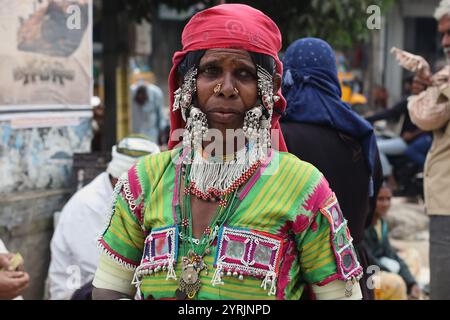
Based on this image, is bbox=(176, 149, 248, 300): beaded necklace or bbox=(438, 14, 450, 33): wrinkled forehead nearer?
bbox=(176, 149, 248, 300): beaded necklace

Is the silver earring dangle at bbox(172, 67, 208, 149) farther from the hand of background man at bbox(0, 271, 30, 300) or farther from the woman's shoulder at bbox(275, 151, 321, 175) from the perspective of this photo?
the hand of background man at bbox(0, 271, 30, 300)

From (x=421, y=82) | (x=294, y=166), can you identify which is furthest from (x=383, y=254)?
(x=294, y=166)

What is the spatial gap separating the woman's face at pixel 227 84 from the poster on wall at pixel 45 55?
2717 millimetres

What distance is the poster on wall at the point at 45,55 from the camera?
14.2 ft

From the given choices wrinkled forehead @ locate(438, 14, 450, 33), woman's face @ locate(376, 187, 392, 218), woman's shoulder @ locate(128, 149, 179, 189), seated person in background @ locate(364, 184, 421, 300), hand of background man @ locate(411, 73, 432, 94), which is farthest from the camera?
woman's face @ locate(376, 187, 392, 218)

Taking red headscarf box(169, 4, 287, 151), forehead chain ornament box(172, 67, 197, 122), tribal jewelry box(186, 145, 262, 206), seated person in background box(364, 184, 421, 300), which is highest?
red headscarf box(169, 4, 287, 151)

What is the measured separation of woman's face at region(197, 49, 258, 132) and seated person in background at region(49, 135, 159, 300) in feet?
7.72

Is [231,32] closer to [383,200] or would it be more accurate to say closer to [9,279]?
[9,279]

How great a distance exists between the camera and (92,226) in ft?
14.0

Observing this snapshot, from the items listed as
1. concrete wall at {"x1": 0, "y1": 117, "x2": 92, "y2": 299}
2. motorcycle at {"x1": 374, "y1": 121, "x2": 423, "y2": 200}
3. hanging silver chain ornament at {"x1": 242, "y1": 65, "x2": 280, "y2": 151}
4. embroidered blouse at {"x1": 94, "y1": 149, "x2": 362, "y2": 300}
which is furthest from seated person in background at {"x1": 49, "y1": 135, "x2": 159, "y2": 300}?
motorcycle at {"x1": 374, "y1": 121, "x2": 423, "y2": 200}

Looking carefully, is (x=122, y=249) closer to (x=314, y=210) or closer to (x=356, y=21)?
(x=314, y=210)

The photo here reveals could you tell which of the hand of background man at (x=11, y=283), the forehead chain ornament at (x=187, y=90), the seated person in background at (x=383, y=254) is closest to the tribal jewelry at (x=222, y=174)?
the forehead chain ornament at (x=187, y=90)

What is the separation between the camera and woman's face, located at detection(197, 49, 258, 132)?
1888mm

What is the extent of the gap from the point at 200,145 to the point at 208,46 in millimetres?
280
